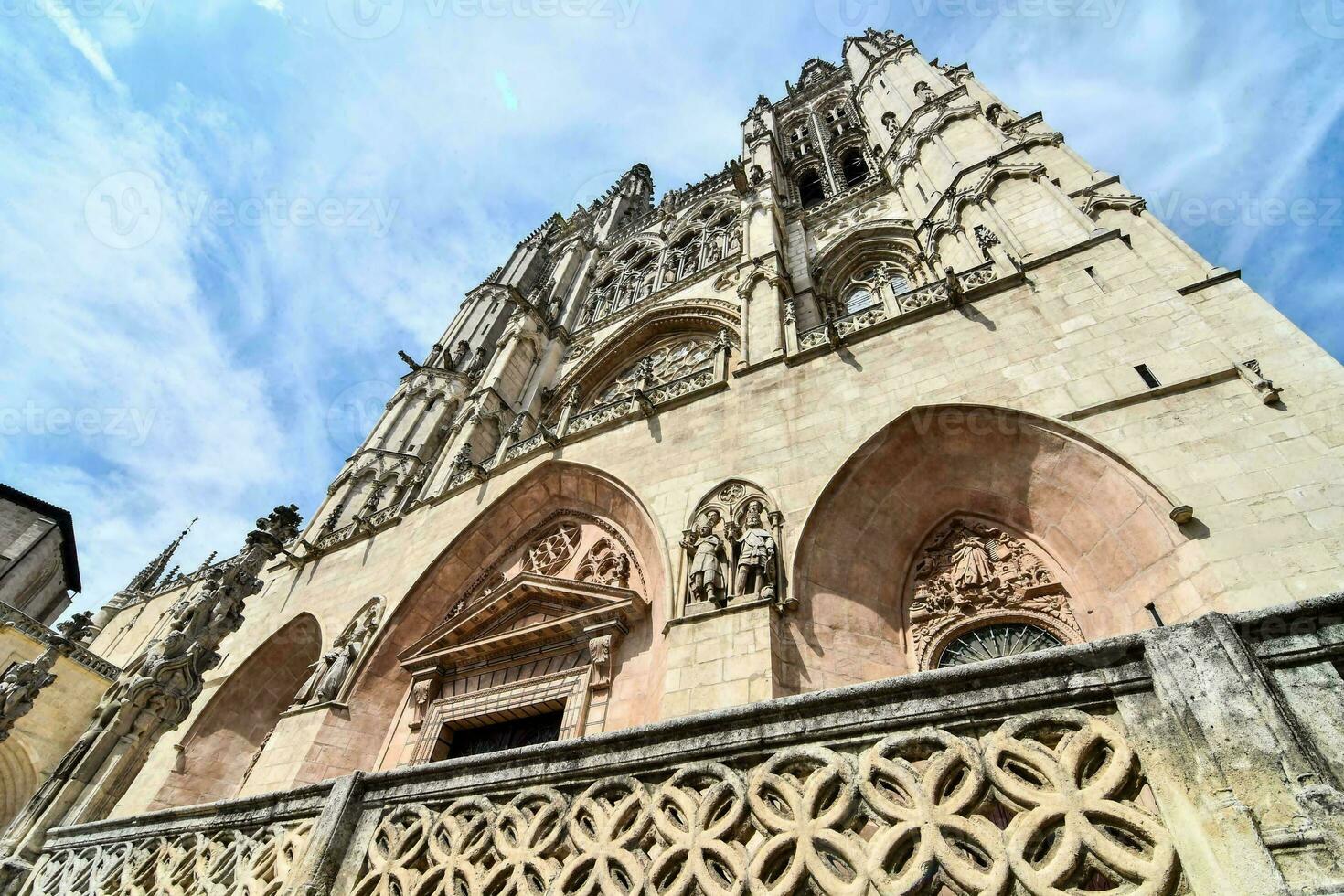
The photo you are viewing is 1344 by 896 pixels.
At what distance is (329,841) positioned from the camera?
2684mm

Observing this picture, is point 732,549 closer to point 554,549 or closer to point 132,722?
A: point 554,549

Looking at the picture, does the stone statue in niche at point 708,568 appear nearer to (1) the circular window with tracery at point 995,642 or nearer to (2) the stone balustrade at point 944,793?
(1) the circular window with tracery at point 995,642

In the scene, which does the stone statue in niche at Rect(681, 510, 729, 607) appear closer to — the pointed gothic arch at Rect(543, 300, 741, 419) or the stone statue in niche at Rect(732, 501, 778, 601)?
the stone statue in niche at Rect(732, 501, 778, 601)

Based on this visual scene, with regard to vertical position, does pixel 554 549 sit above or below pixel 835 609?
above

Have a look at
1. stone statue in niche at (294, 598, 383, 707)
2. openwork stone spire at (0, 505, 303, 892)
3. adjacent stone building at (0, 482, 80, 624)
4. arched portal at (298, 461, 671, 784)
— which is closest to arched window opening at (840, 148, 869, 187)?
arched portal at (298, 461, 671, 784)

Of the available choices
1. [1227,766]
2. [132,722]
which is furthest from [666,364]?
[1227,766]

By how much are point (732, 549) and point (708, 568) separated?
1.25ft

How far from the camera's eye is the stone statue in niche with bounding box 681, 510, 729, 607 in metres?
6.17

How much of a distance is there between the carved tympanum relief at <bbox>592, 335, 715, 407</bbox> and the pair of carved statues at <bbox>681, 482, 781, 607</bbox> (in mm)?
6138

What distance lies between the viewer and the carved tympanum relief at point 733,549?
19.8 ft

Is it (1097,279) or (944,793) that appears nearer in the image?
(944,793)

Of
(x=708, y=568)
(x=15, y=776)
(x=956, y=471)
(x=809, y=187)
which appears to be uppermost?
(x=809, y=187)

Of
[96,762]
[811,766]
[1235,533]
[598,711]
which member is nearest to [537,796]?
[811,766]

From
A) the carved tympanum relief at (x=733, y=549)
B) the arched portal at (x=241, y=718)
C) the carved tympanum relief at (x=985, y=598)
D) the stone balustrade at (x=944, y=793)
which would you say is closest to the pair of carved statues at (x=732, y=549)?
the carved tympanum relief at (x=733, y=549)
